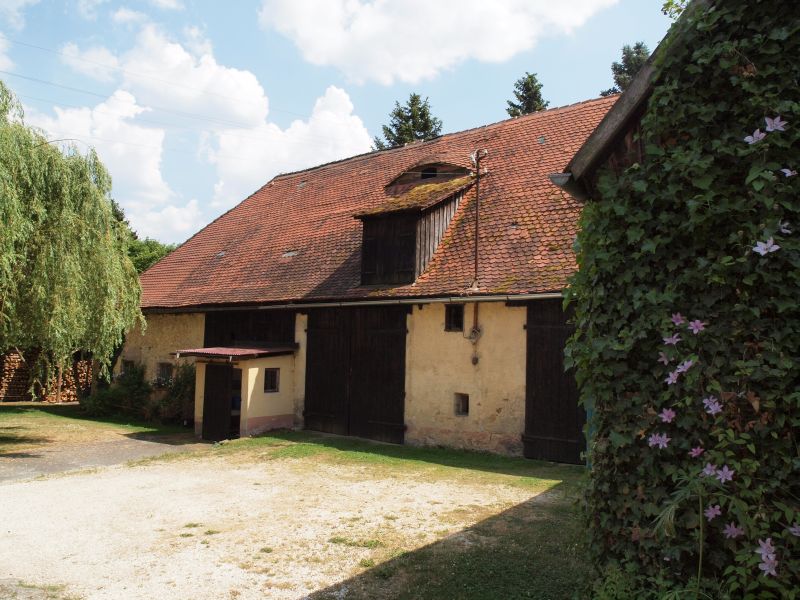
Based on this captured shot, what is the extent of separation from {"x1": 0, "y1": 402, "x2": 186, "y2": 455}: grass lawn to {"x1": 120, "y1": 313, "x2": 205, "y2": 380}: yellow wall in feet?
6.40

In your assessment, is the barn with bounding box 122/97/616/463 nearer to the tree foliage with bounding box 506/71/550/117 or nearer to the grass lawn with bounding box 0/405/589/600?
the grass lawn with bounding box 0/405/589/600

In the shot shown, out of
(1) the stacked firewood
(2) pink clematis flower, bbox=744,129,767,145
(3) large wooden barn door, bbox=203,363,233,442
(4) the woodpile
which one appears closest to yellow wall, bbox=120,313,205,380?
(3) large wooden barn door, bbox=203,363,233,442

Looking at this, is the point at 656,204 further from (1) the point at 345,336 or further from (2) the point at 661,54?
(1) the point at 345,336

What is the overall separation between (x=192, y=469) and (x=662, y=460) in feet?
29.4

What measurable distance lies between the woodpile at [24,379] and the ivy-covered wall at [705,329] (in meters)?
22.3

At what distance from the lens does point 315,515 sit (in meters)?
7.37

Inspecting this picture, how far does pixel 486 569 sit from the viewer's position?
5.32 metres

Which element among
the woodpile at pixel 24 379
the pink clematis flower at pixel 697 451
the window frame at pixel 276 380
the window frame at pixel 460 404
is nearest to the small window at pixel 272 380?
the window frame at pixel 276 380

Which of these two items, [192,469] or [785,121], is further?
[192,469]

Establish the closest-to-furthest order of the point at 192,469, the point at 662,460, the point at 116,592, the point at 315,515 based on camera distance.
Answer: the point at 662,460 < the point at 116,592 < the point at 315,515 < the point at 192,469

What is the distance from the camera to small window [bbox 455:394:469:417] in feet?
39.0

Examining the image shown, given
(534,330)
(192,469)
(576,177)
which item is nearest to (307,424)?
(192,469)

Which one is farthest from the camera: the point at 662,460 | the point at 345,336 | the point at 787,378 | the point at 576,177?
the point at 345,336

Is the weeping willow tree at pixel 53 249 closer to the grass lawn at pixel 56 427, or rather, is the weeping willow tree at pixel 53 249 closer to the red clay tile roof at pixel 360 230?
the grass lawn at pixel 56 427
